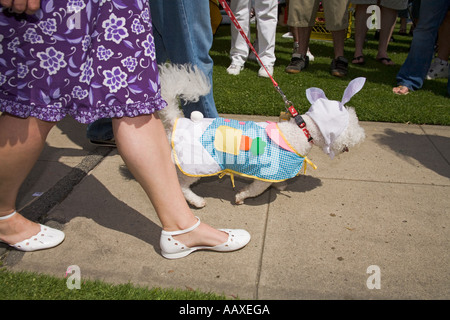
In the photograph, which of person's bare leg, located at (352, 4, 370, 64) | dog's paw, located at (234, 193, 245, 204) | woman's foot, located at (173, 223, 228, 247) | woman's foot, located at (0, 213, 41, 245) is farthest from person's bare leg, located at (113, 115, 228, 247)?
person's bare leg, located at (352, 4, 370, 64)

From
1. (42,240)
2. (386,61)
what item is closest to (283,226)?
(42,240)

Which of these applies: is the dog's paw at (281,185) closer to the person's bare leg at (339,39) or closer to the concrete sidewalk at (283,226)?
the concrete sidewalk at (283,226)

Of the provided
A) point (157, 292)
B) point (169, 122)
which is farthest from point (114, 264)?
point (169, 122)

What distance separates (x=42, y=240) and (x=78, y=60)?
3.81 ft

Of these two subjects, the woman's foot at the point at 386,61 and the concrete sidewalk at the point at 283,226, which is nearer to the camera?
the concrete sidewalk at the point at 283,226

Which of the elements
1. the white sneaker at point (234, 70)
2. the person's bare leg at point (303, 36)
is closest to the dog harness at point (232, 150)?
the white sneaker at point (234, 70)

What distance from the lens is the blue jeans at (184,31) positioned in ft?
8.97

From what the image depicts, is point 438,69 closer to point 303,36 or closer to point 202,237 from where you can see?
point 303,36

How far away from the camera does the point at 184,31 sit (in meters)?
2.79

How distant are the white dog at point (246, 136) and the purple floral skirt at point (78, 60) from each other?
693 millimetres

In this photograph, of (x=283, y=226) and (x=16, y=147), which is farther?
(x=283, y=226)

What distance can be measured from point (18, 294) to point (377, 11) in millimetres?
6793

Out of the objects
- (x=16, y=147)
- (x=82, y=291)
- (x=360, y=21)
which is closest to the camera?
(x=16, y=147)

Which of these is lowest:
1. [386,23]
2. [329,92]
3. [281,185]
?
[329,92]
